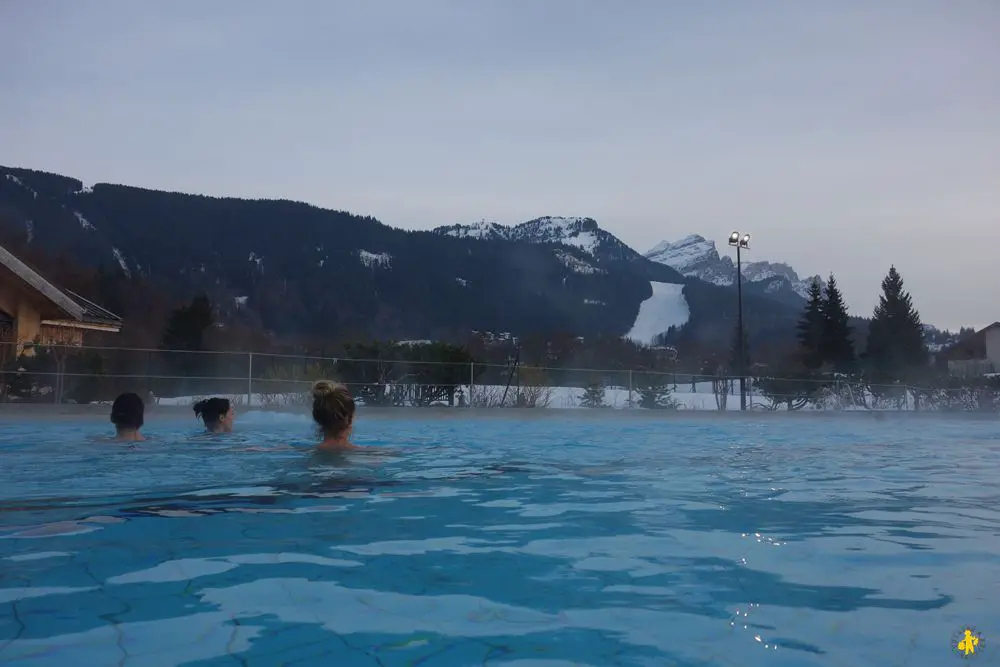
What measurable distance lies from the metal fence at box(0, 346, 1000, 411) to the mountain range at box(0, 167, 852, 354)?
92.0 feet

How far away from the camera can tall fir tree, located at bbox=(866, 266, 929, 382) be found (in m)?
47.2

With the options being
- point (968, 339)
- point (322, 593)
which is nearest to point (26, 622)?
point (322, 593)

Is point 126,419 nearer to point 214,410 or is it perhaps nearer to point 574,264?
point 214,410

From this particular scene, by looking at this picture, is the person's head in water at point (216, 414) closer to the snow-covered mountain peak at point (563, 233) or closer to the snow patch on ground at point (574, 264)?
the snow patch on ground at point (574, 264)

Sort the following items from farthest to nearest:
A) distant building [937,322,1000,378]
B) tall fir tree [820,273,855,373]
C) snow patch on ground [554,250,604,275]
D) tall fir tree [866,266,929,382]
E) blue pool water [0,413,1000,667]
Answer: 1. snow patch on ground [554,250,604,275]
2. distant building [937,322,1000,378]
3. tall fir tree [866,266,929,382]
4. tall fir tree [820,273,855,373]
5. blue pool water [0,413,1000,667]

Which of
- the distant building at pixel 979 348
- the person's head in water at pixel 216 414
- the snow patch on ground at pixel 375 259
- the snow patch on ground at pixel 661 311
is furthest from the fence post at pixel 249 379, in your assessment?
the snow patch on ground at pixel 661 311

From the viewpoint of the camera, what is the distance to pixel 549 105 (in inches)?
536

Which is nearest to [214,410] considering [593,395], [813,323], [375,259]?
[593,395]

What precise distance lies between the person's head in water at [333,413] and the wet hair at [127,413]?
5.96 ft

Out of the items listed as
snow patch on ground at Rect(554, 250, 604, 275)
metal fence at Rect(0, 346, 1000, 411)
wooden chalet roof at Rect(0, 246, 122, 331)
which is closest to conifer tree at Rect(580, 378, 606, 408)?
metal fence at Rect(0, 346, 1000, 411)

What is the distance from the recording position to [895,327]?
157 feet

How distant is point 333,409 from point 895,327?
4902 centimetres

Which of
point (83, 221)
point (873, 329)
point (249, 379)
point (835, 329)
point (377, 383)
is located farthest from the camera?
point (83, 221)

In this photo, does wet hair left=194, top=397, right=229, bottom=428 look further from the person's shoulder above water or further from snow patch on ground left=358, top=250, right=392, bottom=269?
snow patch on ground left=358, top=250, right=392, bottom=269
